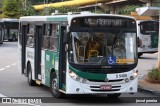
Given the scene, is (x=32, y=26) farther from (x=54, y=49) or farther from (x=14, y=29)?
(x=14, y=29)

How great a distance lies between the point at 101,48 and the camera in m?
13.1

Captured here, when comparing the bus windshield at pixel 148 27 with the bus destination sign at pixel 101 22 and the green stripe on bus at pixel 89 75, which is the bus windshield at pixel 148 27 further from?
the green stripe on bus at pixel 89 75

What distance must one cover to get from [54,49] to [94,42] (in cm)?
153

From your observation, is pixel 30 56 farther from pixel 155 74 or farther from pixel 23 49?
pixel 155 74

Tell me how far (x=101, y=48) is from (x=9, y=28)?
5558 centimetres

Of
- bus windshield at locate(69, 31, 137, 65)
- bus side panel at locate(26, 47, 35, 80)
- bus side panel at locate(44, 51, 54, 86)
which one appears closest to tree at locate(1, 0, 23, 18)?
bus side panel at locate(26, 47, 35, 80)

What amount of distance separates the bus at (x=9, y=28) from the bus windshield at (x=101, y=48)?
5275 centimetres

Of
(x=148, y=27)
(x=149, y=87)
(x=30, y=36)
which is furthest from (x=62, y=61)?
(x=148, y=27)

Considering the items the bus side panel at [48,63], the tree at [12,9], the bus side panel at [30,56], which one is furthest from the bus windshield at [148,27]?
the tree at [12,9]

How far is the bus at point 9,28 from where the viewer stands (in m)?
66.3

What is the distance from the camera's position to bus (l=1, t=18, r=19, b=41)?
66.3 meters

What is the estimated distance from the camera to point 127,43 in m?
13.4

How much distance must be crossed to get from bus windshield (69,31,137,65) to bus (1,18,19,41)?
173ft

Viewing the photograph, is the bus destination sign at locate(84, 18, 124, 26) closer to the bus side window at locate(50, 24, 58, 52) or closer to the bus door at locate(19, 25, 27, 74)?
the bus side window at locate(50, 24, 58, 52)
